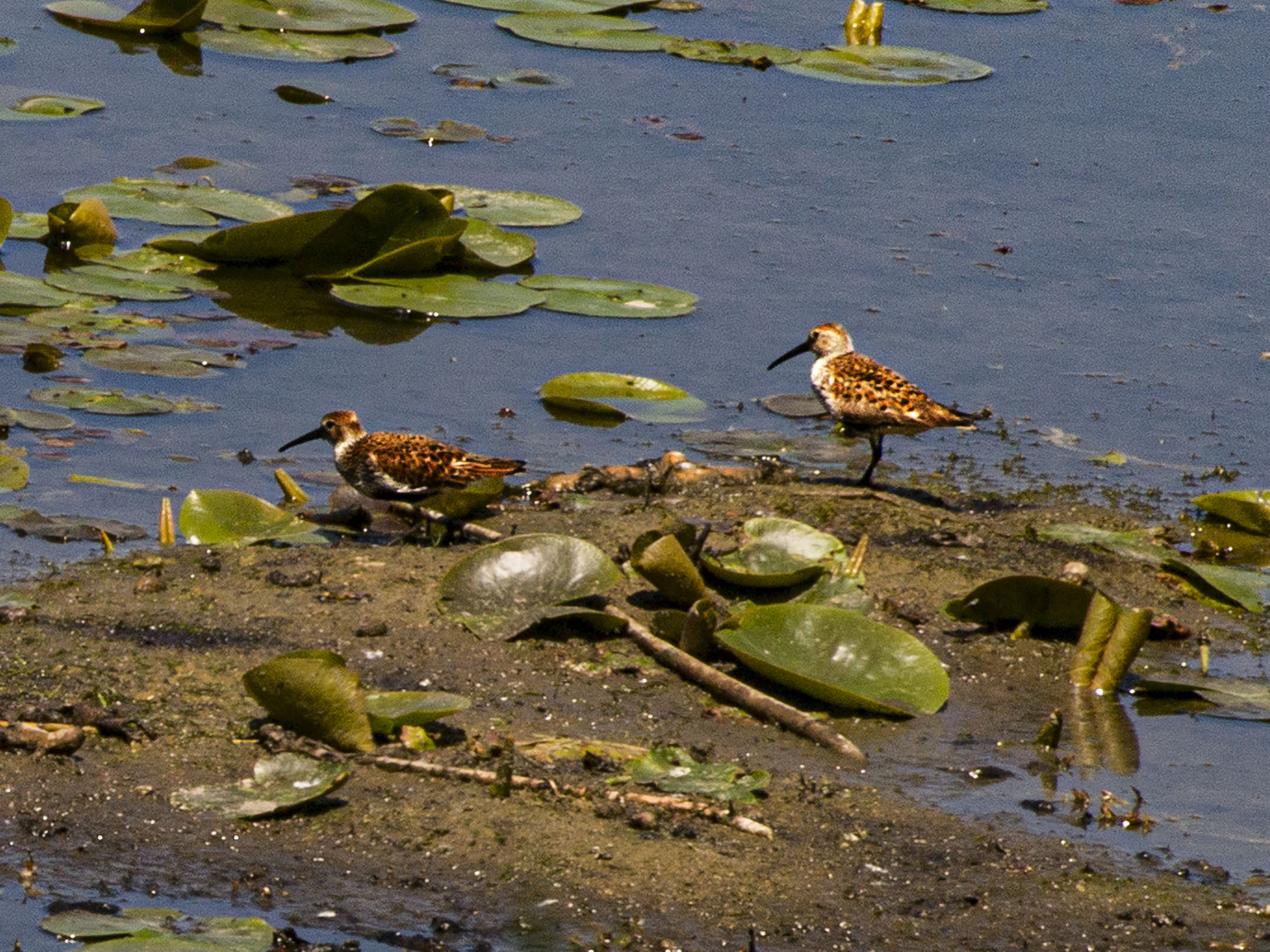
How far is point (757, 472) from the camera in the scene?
294 inches

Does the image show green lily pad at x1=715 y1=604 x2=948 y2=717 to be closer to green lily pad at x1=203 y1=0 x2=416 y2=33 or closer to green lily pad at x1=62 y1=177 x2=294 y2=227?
green lily pad at x1=62 y1=177 x2=294 y2=227

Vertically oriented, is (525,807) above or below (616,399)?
above

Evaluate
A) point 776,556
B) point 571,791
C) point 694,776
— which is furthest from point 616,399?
point 571,791

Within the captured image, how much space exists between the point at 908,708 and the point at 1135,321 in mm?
5077

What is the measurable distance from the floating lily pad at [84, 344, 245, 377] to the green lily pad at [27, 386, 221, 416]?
0.53 feet

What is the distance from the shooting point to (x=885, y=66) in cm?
1392

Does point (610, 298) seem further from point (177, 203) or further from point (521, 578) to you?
point (521, 578)

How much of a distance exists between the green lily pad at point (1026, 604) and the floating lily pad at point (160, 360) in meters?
3.73

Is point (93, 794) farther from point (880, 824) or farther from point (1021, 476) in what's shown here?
point (1021, 476)

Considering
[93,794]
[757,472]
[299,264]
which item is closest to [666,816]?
[93,794]

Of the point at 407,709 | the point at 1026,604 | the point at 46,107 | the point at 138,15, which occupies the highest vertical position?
the point at 138,15

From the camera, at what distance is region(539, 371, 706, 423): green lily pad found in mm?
8016

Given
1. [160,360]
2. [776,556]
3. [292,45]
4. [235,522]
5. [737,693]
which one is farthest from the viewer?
[292,45]

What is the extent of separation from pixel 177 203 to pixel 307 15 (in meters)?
4.47
